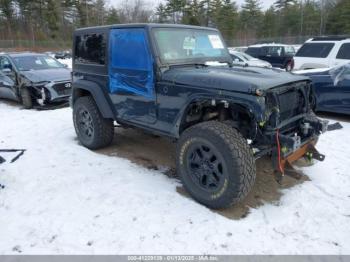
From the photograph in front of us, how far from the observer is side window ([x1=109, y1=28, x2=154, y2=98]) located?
414 cm

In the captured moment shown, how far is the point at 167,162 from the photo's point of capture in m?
4.94

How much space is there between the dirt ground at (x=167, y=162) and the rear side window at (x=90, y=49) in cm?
149

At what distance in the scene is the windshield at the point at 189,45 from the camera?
13.6ft

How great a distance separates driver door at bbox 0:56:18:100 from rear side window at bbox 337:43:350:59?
386 inches

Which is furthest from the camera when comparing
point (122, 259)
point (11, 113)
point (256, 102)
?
point (11, 113)

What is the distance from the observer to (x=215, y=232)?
10.4 ft

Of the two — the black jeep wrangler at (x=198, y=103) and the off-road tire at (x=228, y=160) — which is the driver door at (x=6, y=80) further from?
the off-road tire at (x=228, y=160)

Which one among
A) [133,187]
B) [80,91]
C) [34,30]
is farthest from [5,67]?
[34,30]

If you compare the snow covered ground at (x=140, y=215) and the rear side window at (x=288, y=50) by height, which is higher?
the rear side window at (x=288, y=50)

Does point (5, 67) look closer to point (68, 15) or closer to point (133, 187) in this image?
point (133, 187)

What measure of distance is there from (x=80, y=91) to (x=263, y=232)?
3839mm

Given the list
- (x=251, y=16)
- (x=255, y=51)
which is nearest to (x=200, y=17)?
(x=251, y=16)

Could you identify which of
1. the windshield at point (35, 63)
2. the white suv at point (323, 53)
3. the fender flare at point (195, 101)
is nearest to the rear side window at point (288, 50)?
the white suv at point (323, 53)

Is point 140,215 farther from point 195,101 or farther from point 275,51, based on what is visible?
point 275,51
